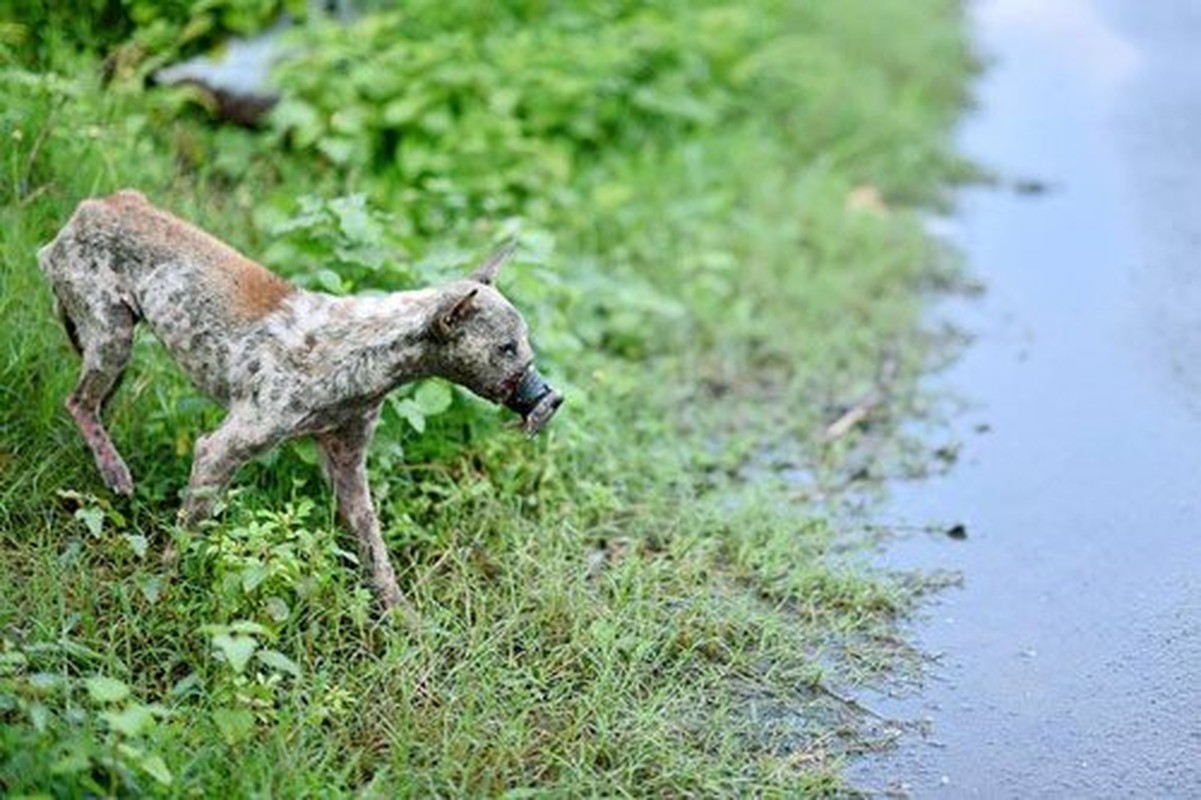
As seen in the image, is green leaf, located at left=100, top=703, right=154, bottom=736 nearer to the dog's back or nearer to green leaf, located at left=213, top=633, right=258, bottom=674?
green leaf, located at left=213, top=633, right=258, bottom=674

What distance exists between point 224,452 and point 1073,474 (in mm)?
3007

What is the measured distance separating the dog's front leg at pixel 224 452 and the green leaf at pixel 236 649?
59 cm

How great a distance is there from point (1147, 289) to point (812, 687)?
3558 millimetres

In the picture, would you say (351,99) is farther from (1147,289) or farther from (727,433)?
(1147,289)

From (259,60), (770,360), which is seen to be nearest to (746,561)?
(770,360)

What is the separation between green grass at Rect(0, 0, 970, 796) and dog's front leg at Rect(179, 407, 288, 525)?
14 cm

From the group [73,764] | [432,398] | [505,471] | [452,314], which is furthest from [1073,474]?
[73,764]

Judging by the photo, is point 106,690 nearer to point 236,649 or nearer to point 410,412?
point 236,649

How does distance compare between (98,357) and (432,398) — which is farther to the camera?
(432,398)

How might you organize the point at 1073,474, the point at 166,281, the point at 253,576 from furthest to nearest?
the point at 1073,474 < the point at 166,281 < the point at 253,576

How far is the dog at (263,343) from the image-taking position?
13.9 ft

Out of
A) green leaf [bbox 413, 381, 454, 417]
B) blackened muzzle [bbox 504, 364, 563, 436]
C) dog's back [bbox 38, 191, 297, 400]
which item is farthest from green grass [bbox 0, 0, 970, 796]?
blackened muzzle [bbox 504, 364, 563, 436]

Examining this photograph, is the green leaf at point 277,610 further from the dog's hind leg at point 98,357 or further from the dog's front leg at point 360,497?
the dog's hind leg at point 98,357

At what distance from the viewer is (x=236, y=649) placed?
12.5 feet
